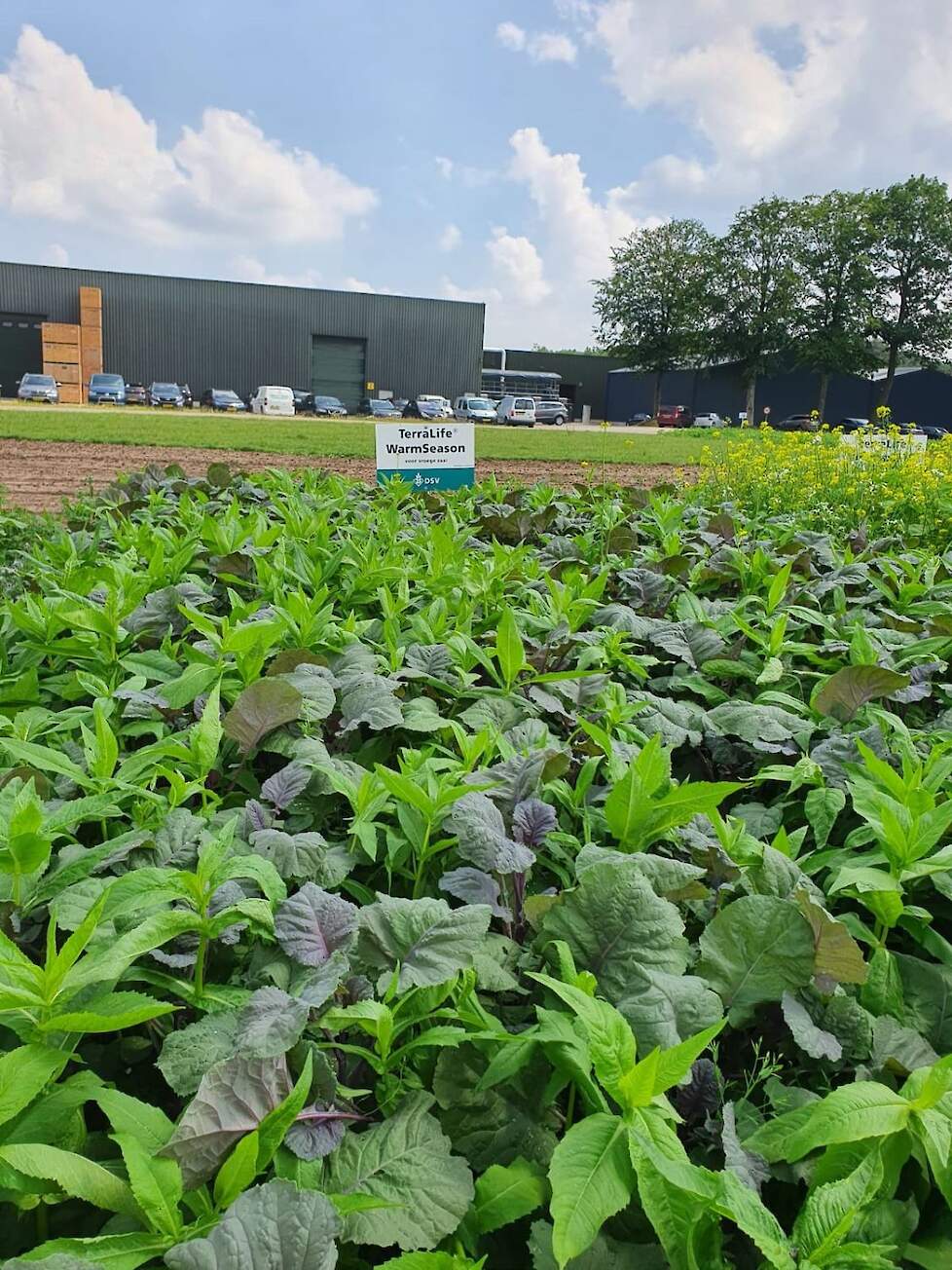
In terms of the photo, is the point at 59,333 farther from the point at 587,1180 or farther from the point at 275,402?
the point at 587,1180

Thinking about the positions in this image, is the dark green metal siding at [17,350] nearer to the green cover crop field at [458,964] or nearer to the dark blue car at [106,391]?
the dark blue car at [106,391]

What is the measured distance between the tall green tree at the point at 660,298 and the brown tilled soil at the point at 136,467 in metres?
41.4

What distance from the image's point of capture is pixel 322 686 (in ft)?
6.39

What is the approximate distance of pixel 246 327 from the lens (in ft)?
169

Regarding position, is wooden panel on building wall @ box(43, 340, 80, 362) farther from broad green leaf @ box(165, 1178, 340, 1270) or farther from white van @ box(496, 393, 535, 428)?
broad green leaf @ box(165, 1178, 340, 1270)

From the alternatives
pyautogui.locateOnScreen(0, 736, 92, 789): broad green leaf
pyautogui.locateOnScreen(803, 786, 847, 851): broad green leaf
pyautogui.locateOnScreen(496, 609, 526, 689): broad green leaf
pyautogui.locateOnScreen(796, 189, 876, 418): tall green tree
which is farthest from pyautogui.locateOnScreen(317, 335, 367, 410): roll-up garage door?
pyautogui.locateOnScreen(803, 786, 847, 851): broad green leaf

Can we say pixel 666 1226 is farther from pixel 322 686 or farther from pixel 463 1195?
pixel 322 686

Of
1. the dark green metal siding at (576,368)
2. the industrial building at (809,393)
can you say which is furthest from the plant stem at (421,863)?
the dark green metal siding at (576,368)

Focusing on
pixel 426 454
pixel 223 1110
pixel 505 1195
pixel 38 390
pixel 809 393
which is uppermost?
pixel 809 393

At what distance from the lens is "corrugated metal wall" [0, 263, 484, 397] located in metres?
48.8

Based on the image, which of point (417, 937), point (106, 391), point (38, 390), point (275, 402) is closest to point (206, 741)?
point (417, 937)

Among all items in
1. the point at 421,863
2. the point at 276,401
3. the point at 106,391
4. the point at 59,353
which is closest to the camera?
the point at 421,863

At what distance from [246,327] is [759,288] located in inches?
1133

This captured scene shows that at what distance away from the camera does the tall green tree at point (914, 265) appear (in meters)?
47.7
